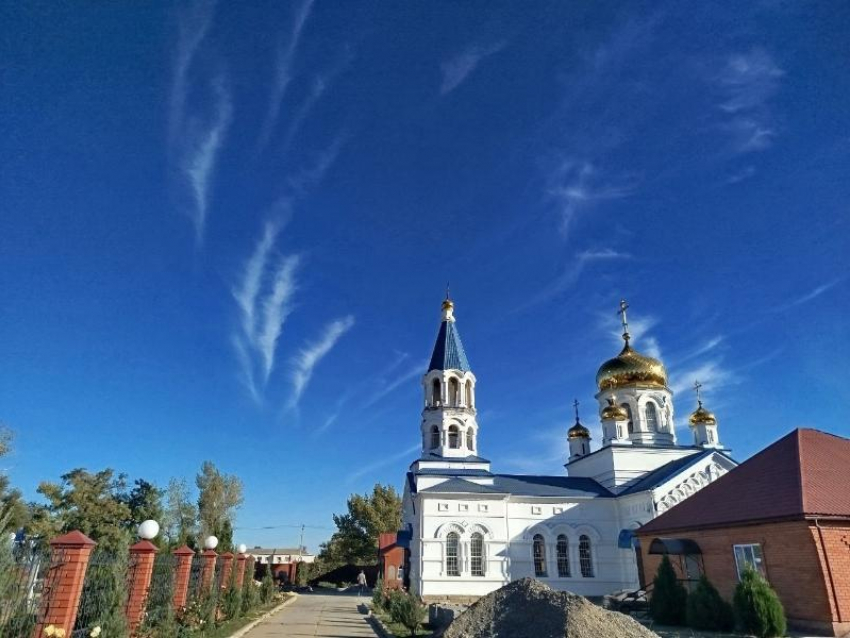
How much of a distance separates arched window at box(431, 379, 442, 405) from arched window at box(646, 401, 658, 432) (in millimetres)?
13155

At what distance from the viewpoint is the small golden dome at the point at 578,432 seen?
Answer: 36.9m

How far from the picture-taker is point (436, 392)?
32562 millimetres

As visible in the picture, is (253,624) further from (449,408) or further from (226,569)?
(449,408)

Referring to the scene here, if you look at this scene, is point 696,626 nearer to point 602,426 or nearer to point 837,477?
point 837,477

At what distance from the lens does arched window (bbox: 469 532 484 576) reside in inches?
1051

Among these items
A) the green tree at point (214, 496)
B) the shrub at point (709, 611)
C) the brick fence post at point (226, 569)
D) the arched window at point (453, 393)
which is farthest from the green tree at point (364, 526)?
the shrub at point (709, 611)

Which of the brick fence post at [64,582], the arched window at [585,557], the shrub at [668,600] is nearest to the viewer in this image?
the brick fence post at [64,582]

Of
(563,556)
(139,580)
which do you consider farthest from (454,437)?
(139,580)

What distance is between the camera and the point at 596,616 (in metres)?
9.00

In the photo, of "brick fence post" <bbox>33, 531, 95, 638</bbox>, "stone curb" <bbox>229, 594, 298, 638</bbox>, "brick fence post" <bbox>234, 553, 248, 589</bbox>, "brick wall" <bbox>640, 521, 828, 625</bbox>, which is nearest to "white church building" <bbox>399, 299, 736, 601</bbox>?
"stone curb" <bbox>229, 594, 298, 638</bbox>

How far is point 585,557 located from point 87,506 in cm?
3141

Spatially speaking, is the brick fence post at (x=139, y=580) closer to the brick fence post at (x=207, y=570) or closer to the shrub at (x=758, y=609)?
the brick fence post at (x=207, y=570)

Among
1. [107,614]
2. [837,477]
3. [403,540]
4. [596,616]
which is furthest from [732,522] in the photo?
[403,540]

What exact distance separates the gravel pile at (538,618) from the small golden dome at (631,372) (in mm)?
26630
